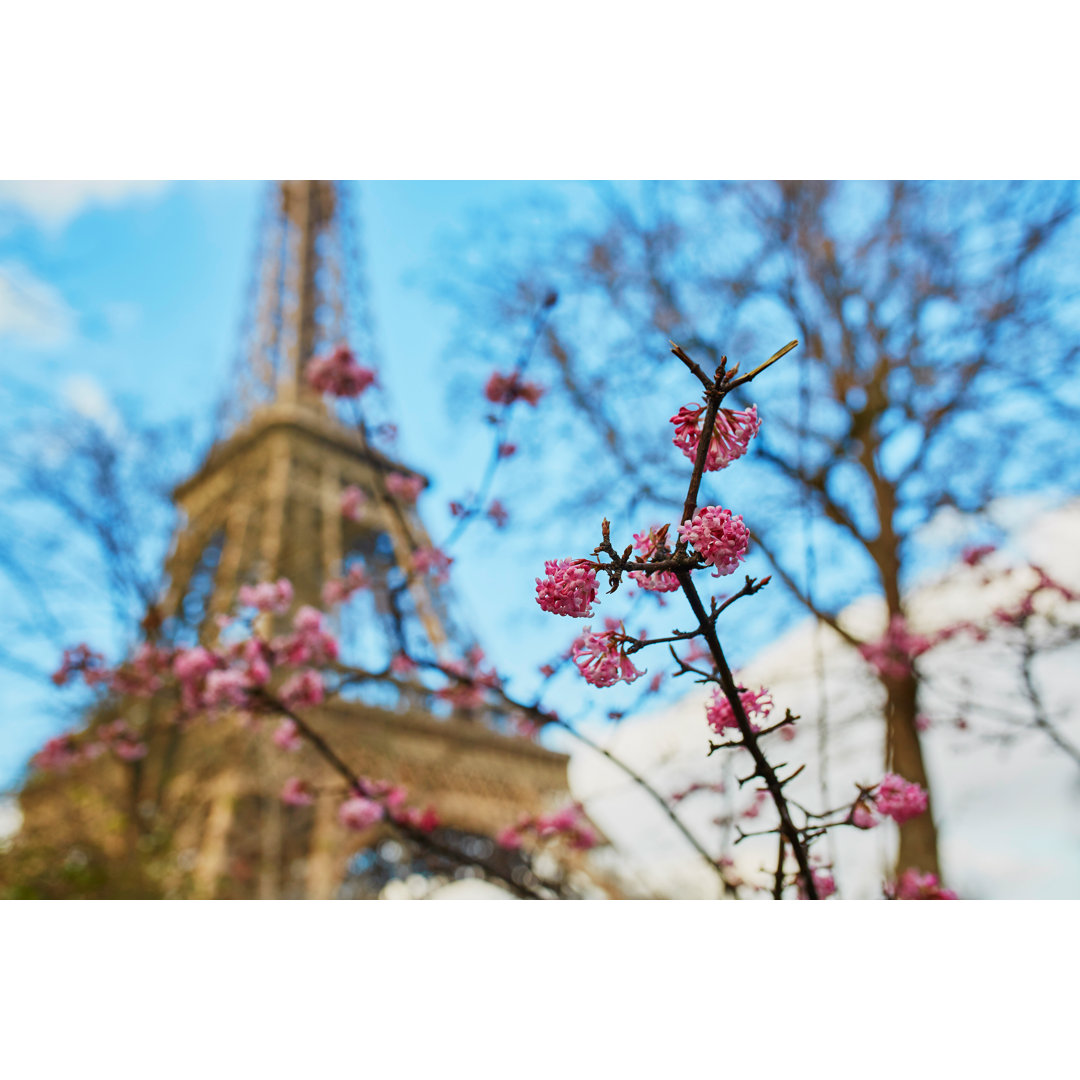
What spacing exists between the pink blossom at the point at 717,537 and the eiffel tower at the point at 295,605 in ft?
9.79

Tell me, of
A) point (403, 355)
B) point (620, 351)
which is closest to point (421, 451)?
point (403, 355)

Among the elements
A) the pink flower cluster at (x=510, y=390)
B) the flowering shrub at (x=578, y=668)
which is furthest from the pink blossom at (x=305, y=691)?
the pink flower cluster at (x=510, y=390)

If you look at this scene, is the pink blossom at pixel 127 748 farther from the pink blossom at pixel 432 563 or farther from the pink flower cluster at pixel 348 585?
the pink blossom at pixel 432 563

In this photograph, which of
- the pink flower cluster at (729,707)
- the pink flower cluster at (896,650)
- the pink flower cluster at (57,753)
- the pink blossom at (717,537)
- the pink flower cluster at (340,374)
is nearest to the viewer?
the pink blossom at (717,537)

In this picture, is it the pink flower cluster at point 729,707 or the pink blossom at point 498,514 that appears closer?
the pink flower cluster at point 729,707

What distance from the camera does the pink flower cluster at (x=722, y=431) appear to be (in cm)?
62

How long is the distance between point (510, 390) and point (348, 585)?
798 millimetres

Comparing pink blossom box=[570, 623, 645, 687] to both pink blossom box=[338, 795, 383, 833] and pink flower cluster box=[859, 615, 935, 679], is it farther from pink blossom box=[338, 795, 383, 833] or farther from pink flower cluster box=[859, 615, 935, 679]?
pink flower cluster box=[859, 615, 935, 679]

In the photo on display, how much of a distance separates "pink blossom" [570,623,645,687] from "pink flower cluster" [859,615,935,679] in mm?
1803

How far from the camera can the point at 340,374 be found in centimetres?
158

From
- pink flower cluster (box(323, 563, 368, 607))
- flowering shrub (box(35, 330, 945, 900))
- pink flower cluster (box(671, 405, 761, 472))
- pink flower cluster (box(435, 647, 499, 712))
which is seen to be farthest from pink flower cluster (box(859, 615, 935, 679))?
pink flower cluster (box(671, 405, 761, 472))

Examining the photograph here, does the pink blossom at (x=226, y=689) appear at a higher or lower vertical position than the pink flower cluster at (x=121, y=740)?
lower
